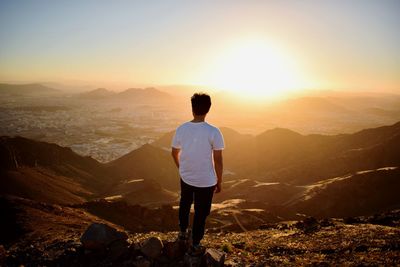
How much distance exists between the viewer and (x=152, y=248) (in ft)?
20.2

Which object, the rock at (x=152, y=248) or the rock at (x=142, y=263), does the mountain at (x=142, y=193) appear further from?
the rock at (x=142, y=263)

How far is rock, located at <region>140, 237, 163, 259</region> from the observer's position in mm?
6111

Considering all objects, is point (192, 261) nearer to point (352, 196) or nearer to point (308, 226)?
point (308, 226)

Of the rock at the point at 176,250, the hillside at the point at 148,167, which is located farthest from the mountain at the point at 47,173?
the rock at the point at 176,250

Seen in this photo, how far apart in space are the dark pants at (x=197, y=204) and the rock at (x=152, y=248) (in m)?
0.64

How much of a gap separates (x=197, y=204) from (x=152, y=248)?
4.72ft

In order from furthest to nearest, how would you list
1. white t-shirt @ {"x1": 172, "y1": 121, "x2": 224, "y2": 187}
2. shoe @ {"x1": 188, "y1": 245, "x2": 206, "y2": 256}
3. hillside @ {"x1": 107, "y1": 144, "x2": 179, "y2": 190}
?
hillside @ {"x1": 107, "y1": 144, "x2": 179, "y2": 190} → shoe @ {"x1": 188, "y1": 245, "x2": 206, "y2": 256} → white t-shirt @ {"x1": 172, "y1": 121, "x2": 224, "y2": 187}

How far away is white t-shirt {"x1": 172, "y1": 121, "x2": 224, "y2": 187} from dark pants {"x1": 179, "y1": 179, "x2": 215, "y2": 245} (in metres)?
0.14

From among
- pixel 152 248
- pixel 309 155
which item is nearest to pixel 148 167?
pixel 309 155

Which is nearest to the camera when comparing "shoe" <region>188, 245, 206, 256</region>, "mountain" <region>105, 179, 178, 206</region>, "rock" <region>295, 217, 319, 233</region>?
"shoe" <region>188, 245, 206, 256</region>

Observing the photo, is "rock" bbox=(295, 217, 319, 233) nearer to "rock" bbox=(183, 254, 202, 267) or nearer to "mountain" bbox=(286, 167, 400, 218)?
"rock" bbox=(183, 254, 202, 267)

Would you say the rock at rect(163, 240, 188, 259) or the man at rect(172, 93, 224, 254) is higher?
the man at rect(172, 93, 224, 254)

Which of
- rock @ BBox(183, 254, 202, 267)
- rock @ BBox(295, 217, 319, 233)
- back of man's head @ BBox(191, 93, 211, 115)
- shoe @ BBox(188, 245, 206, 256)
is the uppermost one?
back of man's head @ BBox(191, 93, 211, 115)

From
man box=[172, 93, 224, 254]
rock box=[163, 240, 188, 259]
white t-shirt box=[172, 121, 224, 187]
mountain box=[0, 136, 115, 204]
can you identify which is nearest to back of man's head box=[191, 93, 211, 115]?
man box=[172, 93, 224, 254]
